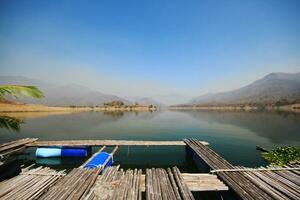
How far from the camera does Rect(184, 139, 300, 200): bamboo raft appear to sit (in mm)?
10242

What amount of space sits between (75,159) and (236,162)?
65.8ft

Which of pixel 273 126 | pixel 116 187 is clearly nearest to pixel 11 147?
pixel 116 187

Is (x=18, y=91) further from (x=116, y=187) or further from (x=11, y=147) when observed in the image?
(x=11, y=147)

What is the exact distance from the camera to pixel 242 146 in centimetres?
3034

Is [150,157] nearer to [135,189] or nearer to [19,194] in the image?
[135,189]

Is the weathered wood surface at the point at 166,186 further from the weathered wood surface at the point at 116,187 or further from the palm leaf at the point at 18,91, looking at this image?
Answer: the palm leaf at the point at 18,91

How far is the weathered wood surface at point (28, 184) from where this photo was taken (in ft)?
34.3

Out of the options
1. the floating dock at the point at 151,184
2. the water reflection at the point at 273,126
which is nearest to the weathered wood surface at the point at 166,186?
the floating dock at the point at 151,184

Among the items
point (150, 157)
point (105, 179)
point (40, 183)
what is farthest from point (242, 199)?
point (150, 157)

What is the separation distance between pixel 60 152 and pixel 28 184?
13.3 metres

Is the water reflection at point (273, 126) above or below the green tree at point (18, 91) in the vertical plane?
→ below

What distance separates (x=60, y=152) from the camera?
24.6 metres

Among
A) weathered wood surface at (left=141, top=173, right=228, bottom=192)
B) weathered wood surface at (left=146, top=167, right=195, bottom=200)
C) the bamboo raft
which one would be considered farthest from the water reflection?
weathered wood surface at (left=146, top=167, right=195, bottom=200)

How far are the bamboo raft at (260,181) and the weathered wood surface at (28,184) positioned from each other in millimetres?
11332
